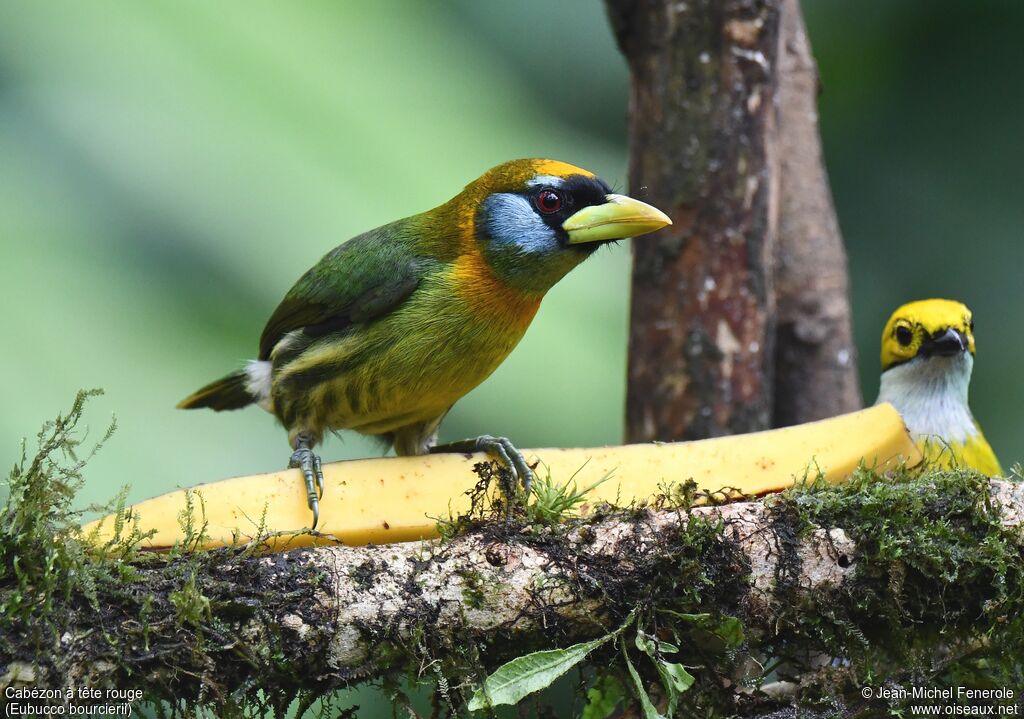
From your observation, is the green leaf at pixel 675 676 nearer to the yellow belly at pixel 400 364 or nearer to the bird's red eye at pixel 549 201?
the yellow belly at pixel 400 364

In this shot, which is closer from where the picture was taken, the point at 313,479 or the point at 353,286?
the point at 313,479

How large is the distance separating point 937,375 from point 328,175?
317 cm

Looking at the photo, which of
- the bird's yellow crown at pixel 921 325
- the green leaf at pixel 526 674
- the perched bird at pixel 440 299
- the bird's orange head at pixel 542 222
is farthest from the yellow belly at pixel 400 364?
the bird's yellow crown at pixel 921 325

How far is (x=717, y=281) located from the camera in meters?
3.82

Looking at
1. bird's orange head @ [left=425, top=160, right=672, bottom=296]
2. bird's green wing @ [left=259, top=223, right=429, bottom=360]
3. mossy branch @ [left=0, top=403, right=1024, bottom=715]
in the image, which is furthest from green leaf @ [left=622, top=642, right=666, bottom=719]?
bird's green wing @ [left=259, top=223, right=429, bottom=360]

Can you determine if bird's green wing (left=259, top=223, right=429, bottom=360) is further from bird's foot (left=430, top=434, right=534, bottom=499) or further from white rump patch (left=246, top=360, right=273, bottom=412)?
bird's foot (left=430, top=434, right=534, bottom=499)

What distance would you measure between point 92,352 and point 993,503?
359 cm

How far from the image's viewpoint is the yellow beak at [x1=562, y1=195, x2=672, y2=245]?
2.76 m

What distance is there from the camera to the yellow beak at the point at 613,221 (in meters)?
2.76

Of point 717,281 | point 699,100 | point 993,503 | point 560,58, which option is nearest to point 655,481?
point 993,503

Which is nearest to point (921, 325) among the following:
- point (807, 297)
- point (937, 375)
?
point (937, 375)

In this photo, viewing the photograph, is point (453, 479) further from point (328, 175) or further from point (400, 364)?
point (328, 175)

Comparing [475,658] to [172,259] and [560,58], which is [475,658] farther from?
[560,58]

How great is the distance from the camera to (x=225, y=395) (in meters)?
3.48
